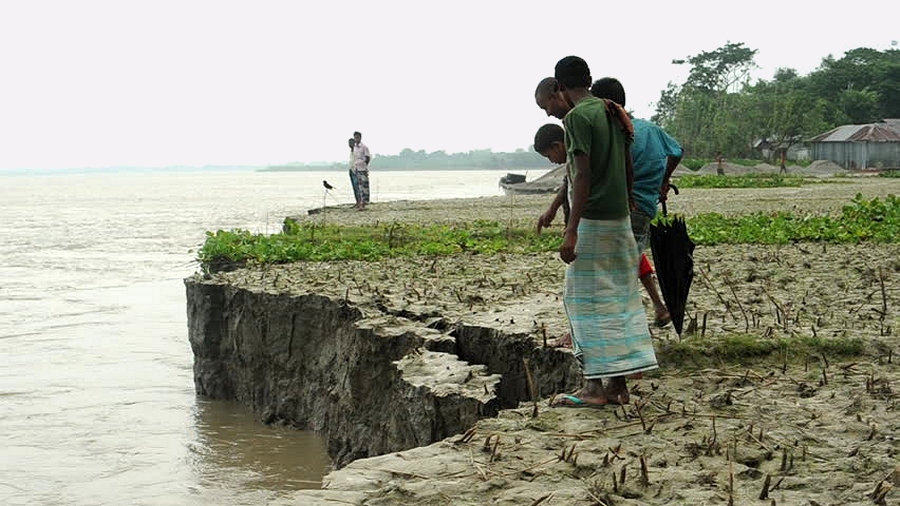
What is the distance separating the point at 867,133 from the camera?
49.2 m

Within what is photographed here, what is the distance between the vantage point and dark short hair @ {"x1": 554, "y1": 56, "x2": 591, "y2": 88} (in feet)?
16.8

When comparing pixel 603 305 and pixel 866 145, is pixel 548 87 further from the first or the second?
pixel 866 145

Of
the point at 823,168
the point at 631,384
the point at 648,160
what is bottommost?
the point at 631,384

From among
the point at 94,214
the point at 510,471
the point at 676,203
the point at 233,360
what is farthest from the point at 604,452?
the point at 94,214

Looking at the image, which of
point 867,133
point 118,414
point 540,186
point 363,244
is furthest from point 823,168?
point 118,414

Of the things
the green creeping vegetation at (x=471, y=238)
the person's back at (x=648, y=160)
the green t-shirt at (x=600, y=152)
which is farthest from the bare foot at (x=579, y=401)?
the green creeping vegetation at (x=471, y=238)

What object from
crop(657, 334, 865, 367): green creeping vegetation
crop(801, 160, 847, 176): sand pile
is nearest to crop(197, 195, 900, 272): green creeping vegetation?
crop(657, 334, 865, 367): green creeping vegetation

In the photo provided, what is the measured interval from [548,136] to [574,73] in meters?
0.83

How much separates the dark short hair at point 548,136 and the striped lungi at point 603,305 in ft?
3.13

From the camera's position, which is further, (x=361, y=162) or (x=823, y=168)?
(x=823, y=168)

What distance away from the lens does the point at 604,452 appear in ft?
15.1

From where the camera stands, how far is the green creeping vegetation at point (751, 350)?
6012 millimetres

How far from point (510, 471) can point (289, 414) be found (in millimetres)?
4587

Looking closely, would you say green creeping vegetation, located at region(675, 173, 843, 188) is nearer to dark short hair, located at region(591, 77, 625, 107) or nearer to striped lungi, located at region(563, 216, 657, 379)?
dark short hair, located at region(591, 77, 625, 107)
